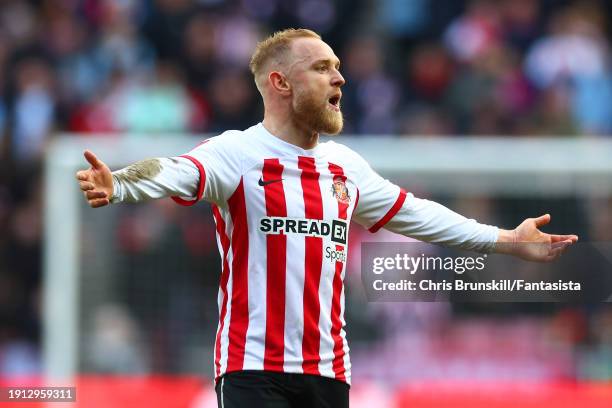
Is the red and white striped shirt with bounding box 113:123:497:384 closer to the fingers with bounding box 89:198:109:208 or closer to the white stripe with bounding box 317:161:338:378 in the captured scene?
the white stripe with bounding box 317:161:338:378

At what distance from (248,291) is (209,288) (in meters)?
4.51

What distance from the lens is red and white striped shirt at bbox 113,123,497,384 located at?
4.86m

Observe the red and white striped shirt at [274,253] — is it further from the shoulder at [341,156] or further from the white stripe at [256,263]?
the shoulder at [341,156]

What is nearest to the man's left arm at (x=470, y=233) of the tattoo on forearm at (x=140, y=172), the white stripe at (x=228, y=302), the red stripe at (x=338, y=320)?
the red stripe at (x=338, y=320)

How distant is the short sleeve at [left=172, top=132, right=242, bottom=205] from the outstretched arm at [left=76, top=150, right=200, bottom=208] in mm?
29

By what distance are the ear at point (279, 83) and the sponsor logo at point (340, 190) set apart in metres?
0.39

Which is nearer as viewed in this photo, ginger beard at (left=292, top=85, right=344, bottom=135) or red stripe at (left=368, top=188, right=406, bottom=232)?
ginger beard at (left=292, top=85, right=344, bottom=135)

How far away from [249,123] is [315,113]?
20.4 feet

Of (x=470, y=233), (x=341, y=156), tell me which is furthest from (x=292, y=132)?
(x=470, y=233)

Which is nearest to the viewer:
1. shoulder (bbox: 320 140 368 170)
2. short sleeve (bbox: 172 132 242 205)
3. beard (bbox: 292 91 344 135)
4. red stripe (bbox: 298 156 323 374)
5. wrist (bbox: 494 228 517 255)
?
short sleeve (bbox: 172 132 242 205)

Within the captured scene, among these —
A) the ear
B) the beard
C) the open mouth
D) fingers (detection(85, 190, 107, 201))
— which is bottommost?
fingers (detection(85, 190, 107, 201))

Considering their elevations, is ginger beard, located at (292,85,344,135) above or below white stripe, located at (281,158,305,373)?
above

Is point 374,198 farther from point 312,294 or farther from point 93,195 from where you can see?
point 93,195

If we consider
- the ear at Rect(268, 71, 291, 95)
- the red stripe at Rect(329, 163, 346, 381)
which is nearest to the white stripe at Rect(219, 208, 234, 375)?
the red stripe at Rect(329, 163, 346, 381)
